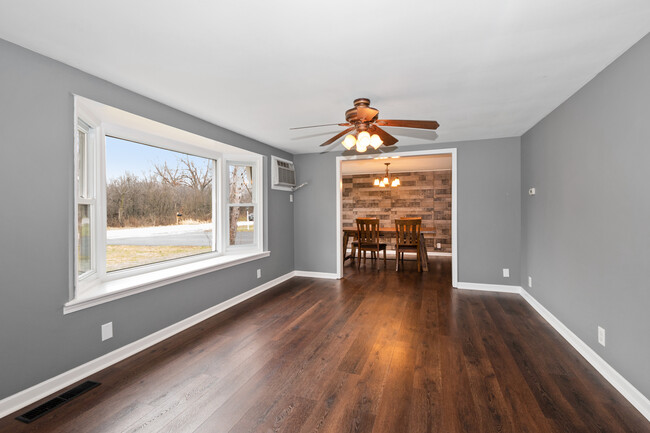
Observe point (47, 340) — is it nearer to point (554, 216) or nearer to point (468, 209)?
point (554, 216)

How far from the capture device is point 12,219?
183cm

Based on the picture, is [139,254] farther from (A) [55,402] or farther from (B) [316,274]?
(B) [316,274]

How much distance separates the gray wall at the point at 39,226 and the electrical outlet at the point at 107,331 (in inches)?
1.3

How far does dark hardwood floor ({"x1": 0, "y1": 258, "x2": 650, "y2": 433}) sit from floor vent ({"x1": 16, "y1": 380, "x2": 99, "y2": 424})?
5cm

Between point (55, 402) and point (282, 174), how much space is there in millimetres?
3638

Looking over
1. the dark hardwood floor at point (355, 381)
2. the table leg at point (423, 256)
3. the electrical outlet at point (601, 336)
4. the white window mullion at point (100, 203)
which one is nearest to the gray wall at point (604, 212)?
the electrical outlet at point (601, 336)

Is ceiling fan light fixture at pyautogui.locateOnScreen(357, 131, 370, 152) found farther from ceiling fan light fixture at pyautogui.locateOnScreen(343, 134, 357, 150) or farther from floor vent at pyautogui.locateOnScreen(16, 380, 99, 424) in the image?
floor vent at pyautogui.locateOnScreen(16, 380, 99, 424)

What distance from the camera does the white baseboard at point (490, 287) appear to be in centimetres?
432

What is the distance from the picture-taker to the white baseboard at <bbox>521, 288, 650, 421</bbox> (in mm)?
1828

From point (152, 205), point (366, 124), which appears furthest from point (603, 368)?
point (152, 205)

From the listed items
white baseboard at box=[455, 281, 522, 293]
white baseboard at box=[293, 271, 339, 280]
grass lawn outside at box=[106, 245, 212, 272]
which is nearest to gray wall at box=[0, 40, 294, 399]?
grass lawn outside at box=[106, 245, 212, 272]

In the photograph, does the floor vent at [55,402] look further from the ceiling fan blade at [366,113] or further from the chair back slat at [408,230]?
the chair back slat at [408,230]

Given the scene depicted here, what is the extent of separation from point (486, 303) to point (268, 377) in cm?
297

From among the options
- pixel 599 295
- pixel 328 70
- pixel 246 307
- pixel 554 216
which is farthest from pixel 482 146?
pixel 246 307
